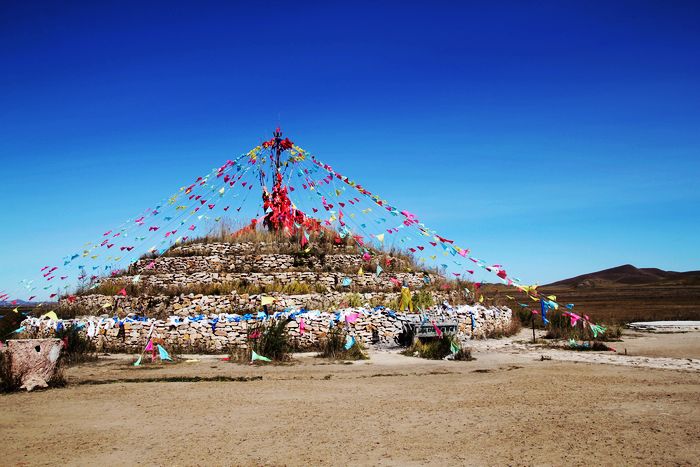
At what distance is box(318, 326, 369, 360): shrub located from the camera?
15.9 m

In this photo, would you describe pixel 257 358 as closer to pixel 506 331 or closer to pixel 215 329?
pixel 215 329

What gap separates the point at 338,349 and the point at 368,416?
8.14 metres

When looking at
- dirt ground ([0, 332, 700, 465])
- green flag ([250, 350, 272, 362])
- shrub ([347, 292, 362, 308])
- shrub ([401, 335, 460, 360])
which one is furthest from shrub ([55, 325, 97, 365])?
shrub ([401, 335, 460, 360])

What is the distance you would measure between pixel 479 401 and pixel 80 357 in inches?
510

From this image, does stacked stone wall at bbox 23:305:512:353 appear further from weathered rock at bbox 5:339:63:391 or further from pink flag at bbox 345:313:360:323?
weathered rock at bbox 5:339:63:391

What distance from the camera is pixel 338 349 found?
16.5m

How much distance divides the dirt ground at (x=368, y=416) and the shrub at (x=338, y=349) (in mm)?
1922

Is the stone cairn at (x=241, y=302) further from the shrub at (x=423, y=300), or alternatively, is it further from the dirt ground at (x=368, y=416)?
the dirt ground at (x=368, y=416)

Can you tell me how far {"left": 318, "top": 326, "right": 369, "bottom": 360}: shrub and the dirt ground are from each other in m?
1.92

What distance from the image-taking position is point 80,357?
1577cm

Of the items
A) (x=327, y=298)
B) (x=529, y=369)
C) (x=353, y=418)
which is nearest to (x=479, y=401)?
(x=353, y=418)

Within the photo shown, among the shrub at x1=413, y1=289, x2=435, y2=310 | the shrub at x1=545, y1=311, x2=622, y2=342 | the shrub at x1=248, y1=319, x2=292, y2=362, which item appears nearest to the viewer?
the shrub at x1=248, y1=319, x2=292, y2=362

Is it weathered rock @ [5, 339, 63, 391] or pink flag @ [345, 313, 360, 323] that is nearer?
weathered rock @ [5, 339, 63, 391]

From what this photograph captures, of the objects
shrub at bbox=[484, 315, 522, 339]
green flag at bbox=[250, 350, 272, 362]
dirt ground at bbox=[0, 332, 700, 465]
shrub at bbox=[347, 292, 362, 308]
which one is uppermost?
shrub at bbox=[347, 292, 362, 308]
